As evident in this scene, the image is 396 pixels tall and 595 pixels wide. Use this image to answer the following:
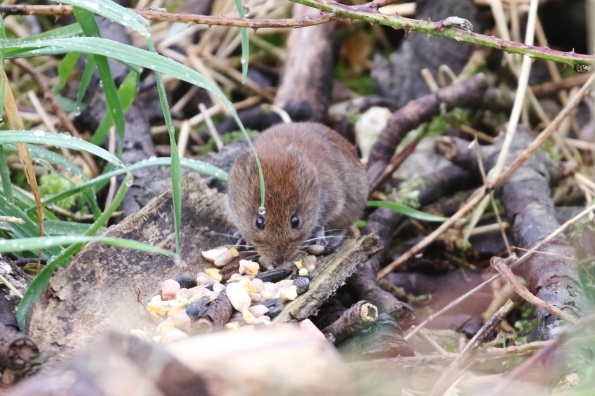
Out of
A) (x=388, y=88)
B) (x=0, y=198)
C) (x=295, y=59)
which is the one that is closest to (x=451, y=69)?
(x=388, y=88)

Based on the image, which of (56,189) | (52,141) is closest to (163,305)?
(52,141)

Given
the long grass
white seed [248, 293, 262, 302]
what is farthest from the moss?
white seed [248, 293, 262, 302]

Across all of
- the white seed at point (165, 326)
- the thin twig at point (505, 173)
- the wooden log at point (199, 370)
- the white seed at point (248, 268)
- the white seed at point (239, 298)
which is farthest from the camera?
the thin twig at point (505, 173)

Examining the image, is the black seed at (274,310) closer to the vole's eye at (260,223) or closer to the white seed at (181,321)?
the white seed at (181,321)

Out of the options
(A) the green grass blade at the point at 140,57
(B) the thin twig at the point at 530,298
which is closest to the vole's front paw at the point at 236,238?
(A) the green grass blade at the point at 140,57

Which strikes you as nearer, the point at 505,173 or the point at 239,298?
the point at 239,298

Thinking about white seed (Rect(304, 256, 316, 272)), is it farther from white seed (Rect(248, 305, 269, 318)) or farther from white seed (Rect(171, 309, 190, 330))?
white seed (Rect(171, 309, 190, 330))

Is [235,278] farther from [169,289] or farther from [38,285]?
[38,285]
